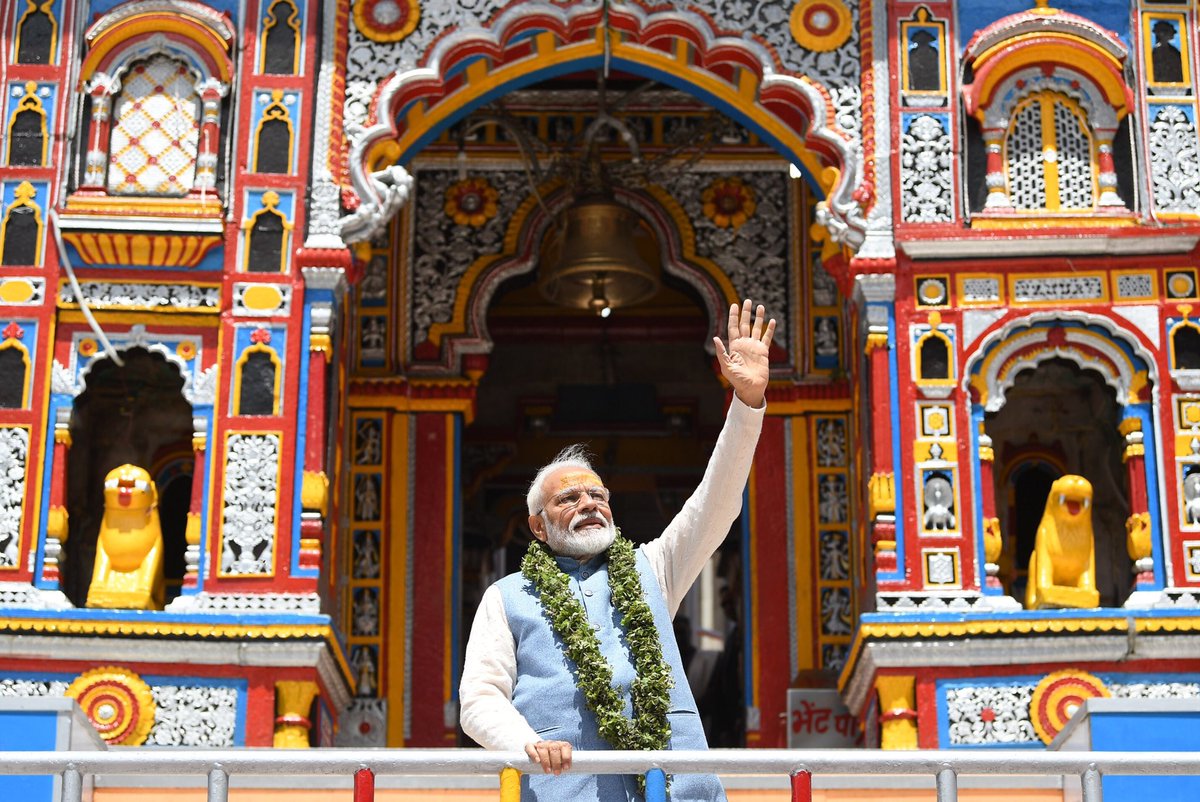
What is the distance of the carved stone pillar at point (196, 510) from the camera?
15078 millimetres

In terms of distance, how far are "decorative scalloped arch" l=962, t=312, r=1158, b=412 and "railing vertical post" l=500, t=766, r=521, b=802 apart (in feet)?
24.1

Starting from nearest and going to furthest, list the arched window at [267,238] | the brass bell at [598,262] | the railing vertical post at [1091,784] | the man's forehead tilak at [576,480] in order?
the railing vertical post at [1091,784], the man's forehead tilak at [576,480], the arched window at [267,238], the brass bell at [598,262]

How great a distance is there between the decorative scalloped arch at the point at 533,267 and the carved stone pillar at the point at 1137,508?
11.4ft

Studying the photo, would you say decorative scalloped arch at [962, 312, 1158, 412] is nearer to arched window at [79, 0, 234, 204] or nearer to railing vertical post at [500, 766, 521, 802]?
arched window at [79, 0, 234, 204]

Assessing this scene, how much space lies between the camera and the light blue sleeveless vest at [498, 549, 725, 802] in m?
8.93

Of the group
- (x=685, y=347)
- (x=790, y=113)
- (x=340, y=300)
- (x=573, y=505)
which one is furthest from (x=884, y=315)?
(x=573, y=505)

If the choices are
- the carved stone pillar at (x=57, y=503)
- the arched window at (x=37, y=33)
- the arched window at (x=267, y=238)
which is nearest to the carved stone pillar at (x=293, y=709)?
the carved stone pillar at (x=57, y=503)

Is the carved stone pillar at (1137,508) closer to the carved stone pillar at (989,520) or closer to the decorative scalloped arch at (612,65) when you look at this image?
the carved stone pillar at (989,520)

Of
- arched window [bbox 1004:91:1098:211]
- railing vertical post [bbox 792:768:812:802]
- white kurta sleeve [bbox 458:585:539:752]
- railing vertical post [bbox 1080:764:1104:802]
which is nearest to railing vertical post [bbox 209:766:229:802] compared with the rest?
white kurta sleeve [bbox 458:585:539:752]

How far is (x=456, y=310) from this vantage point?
1823cm

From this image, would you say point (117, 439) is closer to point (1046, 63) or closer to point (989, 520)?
point (989, 520)

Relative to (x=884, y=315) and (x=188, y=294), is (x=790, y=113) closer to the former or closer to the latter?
(x=884, y=315)

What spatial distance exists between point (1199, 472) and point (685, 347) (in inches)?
244

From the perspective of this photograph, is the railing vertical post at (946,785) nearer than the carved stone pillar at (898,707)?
Yes
